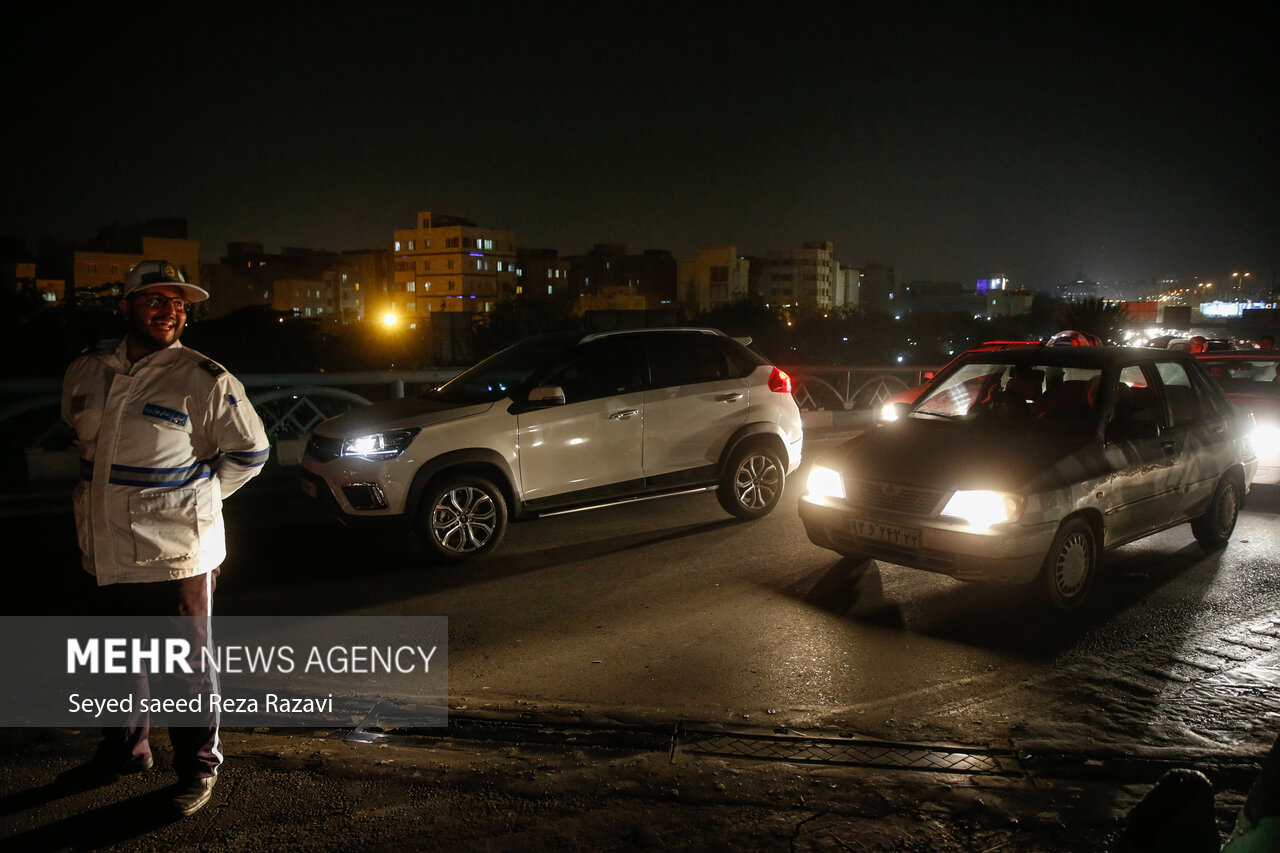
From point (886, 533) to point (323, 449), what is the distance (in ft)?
14.0

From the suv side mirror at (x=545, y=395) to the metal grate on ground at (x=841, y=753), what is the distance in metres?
3.61

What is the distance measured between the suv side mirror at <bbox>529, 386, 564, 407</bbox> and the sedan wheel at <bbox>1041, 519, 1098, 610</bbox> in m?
3.77

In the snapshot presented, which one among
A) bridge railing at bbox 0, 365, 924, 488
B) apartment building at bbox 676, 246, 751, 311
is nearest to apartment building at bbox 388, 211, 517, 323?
apartment building at bbox 676, 246, 751, 311

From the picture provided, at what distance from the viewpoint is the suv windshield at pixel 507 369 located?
25.2ft

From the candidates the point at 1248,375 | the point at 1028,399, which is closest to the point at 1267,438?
the point at 1248,375

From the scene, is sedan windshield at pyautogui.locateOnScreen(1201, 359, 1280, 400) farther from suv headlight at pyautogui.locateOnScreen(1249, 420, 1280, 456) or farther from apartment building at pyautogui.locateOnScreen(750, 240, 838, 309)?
apartment building at pyautogui.locateOnScreen(750, 240, 838, 309)

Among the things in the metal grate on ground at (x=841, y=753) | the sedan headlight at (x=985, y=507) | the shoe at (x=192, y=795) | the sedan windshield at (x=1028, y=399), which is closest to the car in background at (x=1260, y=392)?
the sedan windshield at (x=1028, y=399)

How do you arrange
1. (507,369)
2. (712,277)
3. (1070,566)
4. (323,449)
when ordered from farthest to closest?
(712,277), (507,369), (323,449), (1070,566)

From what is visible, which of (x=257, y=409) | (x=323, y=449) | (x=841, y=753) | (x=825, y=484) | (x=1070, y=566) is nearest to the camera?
(x=841, y=753)

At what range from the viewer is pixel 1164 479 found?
6531 millimetres

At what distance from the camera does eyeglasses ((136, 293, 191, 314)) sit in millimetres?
3383

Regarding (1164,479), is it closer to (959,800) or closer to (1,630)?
(959,800)

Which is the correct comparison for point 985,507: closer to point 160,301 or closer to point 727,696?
point 727,696

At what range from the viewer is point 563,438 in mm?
7484
